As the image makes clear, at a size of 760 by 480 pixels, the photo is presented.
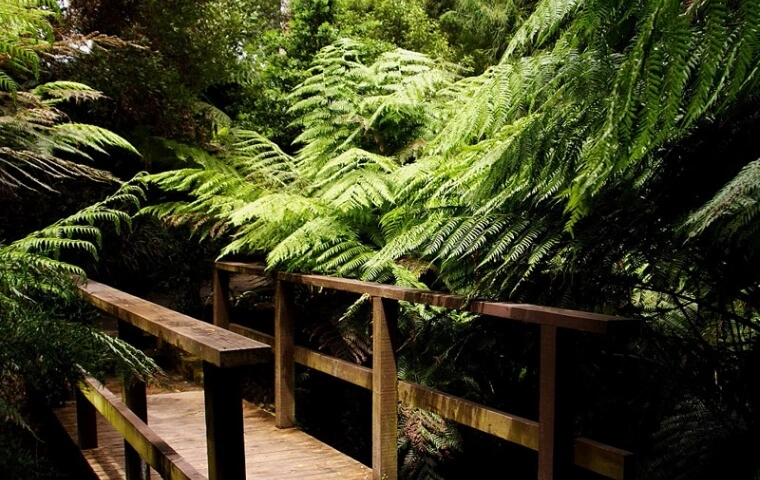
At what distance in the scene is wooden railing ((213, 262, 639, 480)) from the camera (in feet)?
6.75

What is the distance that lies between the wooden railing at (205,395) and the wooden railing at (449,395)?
0.81 metres

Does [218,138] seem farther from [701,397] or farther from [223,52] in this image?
→ [701,397]

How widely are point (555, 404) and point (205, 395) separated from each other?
994 millimetres

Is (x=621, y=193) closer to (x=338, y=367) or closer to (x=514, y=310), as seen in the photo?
(x=514, y=310)

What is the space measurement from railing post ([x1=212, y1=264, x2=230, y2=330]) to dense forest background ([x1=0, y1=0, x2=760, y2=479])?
1.52 ft

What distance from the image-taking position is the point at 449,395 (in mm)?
2750

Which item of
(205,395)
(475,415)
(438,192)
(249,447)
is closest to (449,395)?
(475,415)

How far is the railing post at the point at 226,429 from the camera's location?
1.87m

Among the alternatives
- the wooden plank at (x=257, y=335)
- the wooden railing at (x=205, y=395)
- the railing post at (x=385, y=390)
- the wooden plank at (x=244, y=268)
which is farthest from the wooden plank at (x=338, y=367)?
the wooden railing at (x=205, y=395)

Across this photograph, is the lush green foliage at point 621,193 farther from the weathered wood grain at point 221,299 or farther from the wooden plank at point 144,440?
the weathered wood grain at point 221,299

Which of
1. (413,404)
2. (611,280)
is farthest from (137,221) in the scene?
(611,280)

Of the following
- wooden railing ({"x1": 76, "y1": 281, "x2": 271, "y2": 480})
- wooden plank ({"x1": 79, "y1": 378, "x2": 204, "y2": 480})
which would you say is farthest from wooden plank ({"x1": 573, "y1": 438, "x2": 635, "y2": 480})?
wooden plank ({"x1": 79, "y1": 378, "x2": 204, "y2": 480})

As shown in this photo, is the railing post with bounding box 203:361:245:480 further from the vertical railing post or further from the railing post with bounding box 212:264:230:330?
the railing post with bounding box 212:264:230:330

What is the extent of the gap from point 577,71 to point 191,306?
15.7 ft
